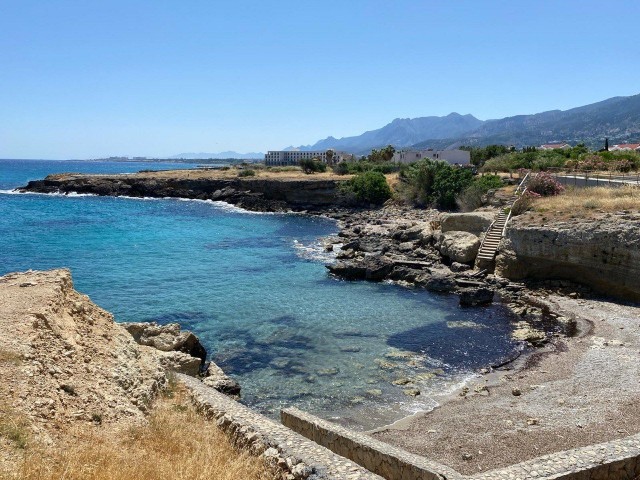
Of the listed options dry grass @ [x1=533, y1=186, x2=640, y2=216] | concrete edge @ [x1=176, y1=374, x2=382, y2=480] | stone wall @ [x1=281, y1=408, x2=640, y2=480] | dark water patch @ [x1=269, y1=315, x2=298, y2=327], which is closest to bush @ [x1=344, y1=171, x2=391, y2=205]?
dry grass @ [x1=533, y1=186, x2=640, y2=216]

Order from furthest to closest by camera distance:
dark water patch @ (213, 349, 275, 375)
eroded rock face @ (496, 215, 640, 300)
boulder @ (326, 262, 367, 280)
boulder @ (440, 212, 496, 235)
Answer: boulder @ (440, 212, 496, 235) → boulder @ (326, 262, 367, 280) → eroded rock face @ (496, 215, 640, 300) → dark water patch @ (213, 349, 275, 375)

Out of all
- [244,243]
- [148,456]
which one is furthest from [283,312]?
[244,243]

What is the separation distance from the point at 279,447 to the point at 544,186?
35576 mm

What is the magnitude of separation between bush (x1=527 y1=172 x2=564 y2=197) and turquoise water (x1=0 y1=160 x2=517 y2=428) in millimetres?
15184

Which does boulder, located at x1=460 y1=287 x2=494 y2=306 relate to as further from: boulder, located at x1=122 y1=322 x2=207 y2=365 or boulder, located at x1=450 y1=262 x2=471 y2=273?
boulder, located at x1=122 y1=322 x2=207 y2=365

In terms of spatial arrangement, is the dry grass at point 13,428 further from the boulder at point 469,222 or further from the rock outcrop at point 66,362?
the boulder at point 469,222

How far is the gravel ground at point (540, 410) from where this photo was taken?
530 inches

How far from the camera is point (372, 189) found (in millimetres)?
73562

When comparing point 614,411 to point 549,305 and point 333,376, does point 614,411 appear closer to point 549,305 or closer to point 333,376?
point 333,376

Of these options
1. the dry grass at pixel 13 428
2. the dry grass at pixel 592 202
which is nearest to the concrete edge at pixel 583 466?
the dry grass at pixel 13 428

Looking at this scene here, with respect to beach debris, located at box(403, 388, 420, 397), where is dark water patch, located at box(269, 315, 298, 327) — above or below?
above

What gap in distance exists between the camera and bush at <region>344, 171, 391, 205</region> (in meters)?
73.5

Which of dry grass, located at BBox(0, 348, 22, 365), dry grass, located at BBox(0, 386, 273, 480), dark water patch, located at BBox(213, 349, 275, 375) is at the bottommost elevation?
dark water patch, located at BBox(213, 349, 275, 375)

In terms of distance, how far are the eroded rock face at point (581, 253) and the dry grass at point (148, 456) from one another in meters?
23.9
